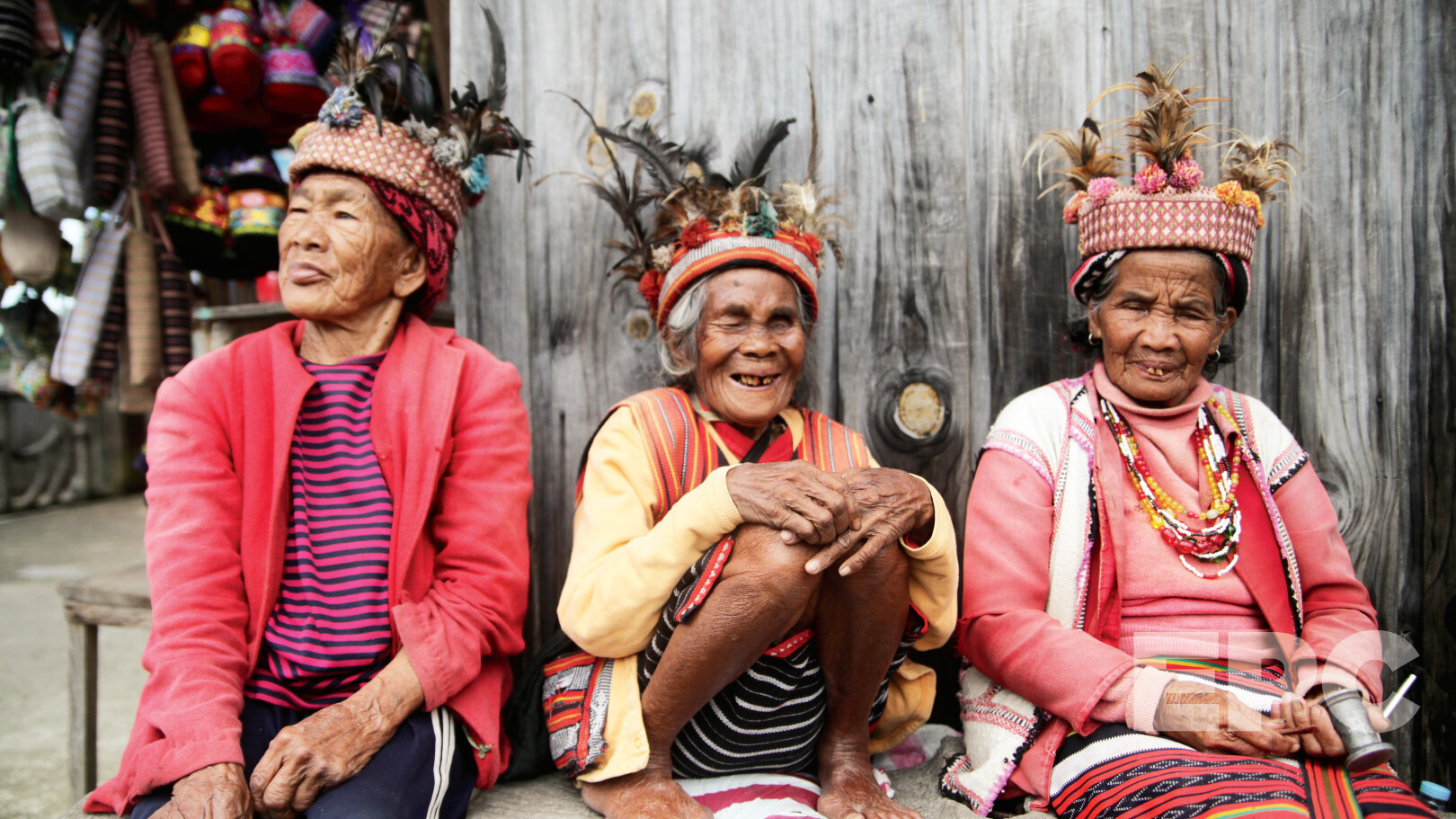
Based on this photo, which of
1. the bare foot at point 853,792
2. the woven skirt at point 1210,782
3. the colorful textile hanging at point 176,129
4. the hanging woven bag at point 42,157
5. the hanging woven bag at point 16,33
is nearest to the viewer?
the woven skirt at point 1210,782

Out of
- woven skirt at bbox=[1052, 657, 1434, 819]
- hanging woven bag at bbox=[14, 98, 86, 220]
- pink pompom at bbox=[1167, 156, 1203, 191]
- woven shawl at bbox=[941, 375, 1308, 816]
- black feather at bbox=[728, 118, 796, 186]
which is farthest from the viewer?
hanging woven bag at bbox=[14, 98, 86, 220]

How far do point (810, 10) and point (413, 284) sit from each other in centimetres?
156

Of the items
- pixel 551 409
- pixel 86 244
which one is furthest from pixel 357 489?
pixel 86 244

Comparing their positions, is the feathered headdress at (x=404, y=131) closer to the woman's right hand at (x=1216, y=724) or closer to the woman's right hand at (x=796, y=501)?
the woman's right hand at (x=796, y=501)

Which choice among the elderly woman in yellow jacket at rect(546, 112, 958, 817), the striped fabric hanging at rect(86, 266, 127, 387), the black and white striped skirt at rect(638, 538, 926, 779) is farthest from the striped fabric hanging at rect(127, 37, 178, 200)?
the black and white striped skirt at rect(638, 538, 926, 779)

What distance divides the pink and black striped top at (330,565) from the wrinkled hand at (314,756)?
12 centimetres

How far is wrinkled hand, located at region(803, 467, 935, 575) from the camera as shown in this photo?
166cm

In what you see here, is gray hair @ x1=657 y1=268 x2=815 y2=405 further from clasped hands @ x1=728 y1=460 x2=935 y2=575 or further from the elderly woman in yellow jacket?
clasped hands @ x1=728 y1=460 x2=935 y2=575

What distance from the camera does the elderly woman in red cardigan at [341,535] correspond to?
167cm

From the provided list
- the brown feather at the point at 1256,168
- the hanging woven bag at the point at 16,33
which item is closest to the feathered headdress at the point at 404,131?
the hanging woven bag at the point at 16,33

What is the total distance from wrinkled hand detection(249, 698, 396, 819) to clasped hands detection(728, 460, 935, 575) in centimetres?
94

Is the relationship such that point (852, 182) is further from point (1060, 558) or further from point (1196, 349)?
point (1060, 558)

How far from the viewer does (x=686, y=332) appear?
2199mm

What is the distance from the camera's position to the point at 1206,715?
5.49 feet
